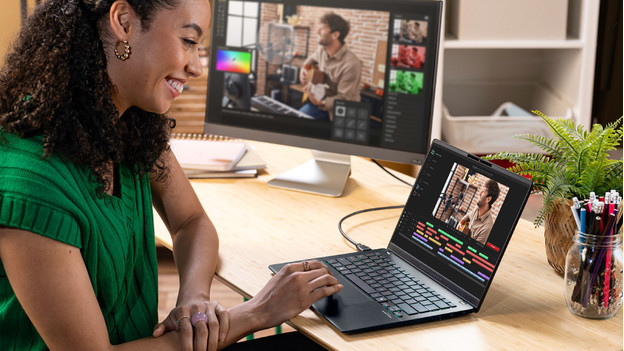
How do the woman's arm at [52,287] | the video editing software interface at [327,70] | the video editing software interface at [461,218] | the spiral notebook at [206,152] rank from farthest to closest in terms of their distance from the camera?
the spiral notebook at [206,152] → the video editing software interface at [327,70] → the video editing software interface at [461,218] → the woman's arm at [52,287]

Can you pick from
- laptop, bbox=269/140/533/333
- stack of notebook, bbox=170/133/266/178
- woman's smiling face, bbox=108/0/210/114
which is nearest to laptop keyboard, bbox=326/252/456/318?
laptop, bbox=269/140/533/333

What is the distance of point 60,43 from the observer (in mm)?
1138

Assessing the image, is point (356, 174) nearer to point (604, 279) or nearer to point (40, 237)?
point (604, 279)

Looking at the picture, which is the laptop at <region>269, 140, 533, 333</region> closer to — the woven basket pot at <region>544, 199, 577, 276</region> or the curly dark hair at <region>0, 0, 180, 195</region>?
the woven basket pot at <region>544, 199, 577, 276</region>

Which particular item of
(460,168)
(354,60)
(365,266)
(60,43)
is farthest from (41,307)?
(354,60)

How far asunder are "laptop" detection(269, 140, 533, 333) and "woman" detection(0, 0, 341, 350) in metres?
0.08

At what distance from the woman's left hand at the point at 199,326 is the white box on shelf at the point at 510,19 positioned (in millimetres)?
1636

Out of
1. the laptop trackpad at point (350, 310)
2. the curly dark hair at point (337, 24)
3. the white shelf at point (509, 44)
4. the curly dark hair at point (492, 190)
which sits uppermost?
the white shelf at point (509, 44)

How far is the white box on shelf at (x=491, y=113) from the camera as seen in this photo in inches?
101

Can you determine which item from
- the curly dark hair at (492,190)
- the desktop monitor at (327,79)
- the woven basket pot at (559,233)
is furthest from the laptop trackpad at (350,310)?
the desktop monitor at (327,79)

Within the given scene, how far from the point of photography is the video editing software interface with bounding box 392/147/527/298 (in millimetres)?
1246

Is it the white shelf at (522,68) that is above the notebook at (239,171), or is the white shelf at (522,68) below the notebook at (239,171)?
above

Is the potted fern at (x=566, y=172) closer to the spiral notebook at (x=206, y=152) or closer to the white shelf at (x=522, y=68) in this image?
the spiral notebook at (x=206, y=152)

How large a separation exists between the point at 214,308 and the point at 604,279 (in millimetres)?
633
